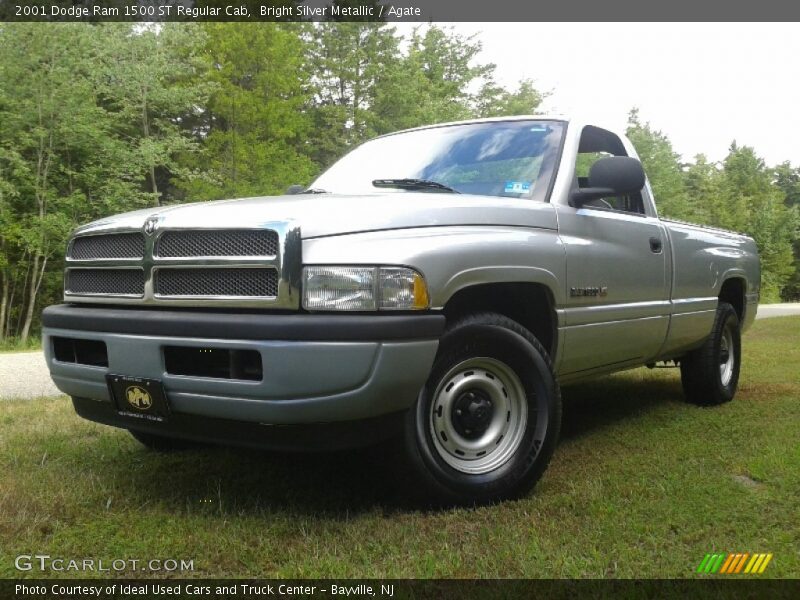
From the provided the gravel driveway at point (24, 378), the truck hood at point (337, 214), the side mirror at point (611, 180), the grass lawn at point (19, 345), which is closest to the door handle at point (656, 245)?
the side mirror at point (611, 180)

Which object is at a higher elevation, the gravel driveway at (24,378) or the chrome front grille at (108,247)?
the chrome front grille at (108,247)

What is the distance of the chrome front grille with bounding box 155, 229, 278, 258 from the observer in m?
2.70

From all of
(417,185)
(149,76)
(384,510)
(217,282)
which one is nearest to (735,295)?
(417,185)

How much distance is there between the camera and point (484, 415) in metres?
3.17

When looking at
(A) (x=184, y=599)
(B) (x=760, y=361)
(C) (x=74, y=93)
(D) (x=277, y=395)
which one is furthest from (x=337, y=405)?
(C) (x=74, y=93)

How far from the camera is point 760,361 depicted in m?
8.18

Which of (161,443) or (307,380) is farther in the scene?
(161,443)

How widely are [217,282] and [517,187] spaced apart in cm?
172

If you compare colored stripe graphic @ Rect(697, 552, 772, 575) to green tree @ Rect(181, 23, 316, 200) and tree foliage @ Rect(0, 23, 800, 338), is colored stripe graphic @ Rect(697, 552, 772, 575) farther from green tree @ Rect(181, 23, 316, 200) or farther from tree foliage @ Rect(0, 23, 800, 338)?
green tree @ Rect(181, 23, 316, 200)

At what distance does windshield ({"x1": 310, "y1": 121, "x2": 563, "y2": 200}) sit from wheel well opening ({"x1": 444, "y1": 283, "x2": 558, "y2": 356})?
0.54m

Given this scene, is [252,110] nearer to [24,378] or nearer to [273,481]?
[24,378]

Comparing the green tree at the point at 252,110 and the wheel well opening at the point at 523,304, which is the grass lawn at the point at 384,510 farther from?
the green tree at the point at 252,110

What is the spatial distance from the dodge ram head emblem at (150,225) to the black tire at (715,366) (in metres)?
4.19

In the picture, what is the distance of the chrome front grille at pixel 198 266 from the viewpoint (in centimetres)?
265
